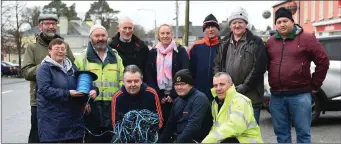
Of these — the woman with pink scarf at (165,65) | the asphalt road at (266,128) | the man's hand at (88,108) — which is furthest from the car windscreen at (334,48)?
the man's hand at (88,108)

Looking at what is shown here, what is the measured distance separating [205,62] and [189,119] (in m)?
1.12

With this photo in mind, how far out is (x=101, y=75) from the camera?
5422mm

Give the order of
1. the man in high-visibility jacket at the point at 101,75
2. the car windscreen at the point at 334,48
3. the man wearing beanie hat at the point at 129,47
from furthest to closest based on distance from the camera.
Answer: the car windscreen at the point at 334,48 < the man wearing beanie hat at the point at 129,47 < the man in high-visibility jacket at the point at 101,75

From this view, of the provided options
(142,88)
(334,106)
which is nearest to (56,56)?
(142,88)

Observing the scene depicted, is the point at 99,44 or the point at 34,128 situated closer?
the point at 99,44

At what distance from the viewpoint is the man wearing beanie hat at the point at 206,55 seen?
19.6ft

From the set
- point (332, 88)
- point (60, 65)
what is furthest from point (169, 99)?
point (332, 88)

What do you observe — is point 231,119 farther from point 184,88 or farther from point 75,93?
point 75,93

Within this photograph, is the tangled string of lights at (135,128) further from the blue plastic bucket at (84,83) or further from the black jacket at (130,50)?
the black jacket at (130,50)

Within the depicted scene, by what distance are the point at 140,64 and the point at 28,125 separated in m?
6.04

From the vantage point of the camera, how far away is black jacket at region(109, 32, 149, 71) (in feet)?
19.5

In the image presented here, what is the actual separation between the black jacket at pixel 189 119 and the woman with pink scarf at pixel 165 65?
47 centimetres

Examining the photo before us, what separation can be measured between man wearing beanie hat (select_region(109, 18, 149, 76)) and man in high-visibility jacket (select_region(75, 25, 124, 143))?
1.33ft

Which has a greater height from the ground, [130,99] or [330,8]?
[330,8]
